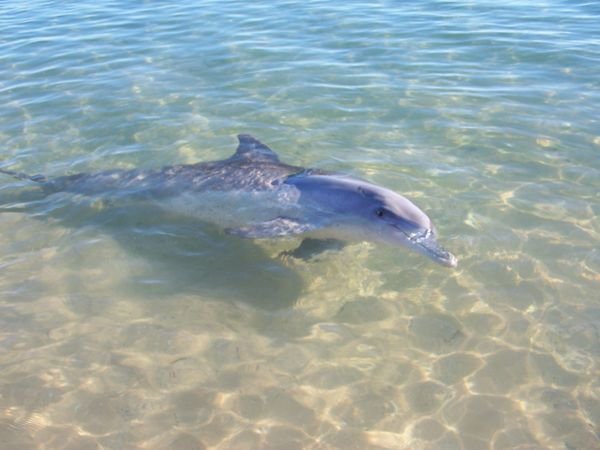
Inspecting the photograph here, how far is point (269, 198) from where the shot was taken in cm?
720

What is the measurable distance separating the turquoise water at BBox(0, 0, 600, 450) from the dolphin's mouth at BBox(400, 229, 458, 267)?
68cm

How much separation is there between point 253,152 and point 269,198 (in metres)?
1.10

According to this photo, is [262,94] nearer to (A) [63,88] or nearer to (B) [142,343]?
(A) [63,88]

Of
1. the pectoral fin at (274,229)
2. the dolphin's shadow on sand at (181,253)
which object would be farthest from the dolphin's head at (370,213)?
the dolphin's shadow on sand at (181,253)

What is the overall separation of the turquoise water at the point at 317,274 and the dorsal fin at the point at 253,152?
112 cm

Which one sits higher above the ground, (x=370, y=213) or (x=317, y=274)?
(x=370, y=213)

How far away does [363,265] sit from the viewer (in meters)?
6.97

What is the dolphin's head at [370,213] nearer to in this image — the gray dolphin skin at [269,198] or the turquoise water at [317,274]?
the gray dolphin skin at [269,198]

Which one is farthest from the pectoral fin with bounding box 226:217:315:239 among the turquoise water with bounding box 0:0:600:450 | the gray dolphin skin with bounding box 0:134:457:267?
the turquoise water with bounding box 0:0:600:450

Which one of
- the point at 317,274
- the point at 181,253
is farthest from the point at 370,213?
the point at 181,253

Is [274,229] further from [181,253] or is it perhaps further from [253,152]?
[253,152]

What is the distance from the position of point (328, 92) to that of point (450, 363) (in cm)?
718

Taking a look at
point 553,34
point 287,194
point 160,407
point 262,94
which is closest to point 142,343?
point 160,407

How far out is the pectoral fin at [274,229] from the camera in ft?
21.4
